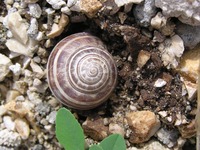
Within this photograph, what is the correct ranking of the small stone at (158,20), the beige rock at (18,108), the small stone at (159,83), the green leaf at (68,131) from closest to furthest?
the green leaf at (68,131) → the small stone at (158,20) → the small stone at (159,83) → the beige rock at (18,108)

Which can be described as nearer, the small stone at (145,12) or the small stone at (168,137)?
the small stone at (145,12)

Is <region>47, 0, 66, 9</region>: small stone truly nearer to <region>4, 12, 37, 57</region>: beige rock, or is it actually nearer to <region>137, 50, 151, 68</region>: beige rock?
<region>4, 12, 37, 57</region>: beige rock

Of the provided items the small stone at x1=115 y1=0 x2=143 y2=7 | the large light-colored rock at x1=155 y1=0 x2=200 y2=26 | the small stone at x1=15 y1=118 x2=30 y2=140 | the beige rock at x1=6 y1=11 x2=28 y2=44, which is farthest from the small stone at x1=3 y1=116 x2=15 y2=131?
the large light-colored rock at x1=155 y1=0 x2=200 y2=26

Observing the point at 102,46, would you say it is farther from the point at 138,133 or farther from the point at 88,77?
the point at 138,133

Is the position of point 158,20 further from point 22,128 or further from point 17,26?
point 22,128

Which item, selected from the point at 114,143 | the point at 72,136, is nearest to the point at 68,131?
the point at 72,136

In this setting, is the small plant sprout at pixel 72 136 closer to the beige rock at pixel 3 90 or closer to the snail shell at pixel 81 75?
the snail shell at pixel 81 75

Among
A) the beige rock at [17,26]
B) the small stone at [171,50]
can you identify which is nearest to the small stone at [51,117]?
the beige rock at [17,26]

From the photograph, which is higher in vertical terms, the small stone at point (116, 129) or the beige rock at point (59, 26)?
the beige rock at point (59, 26)
